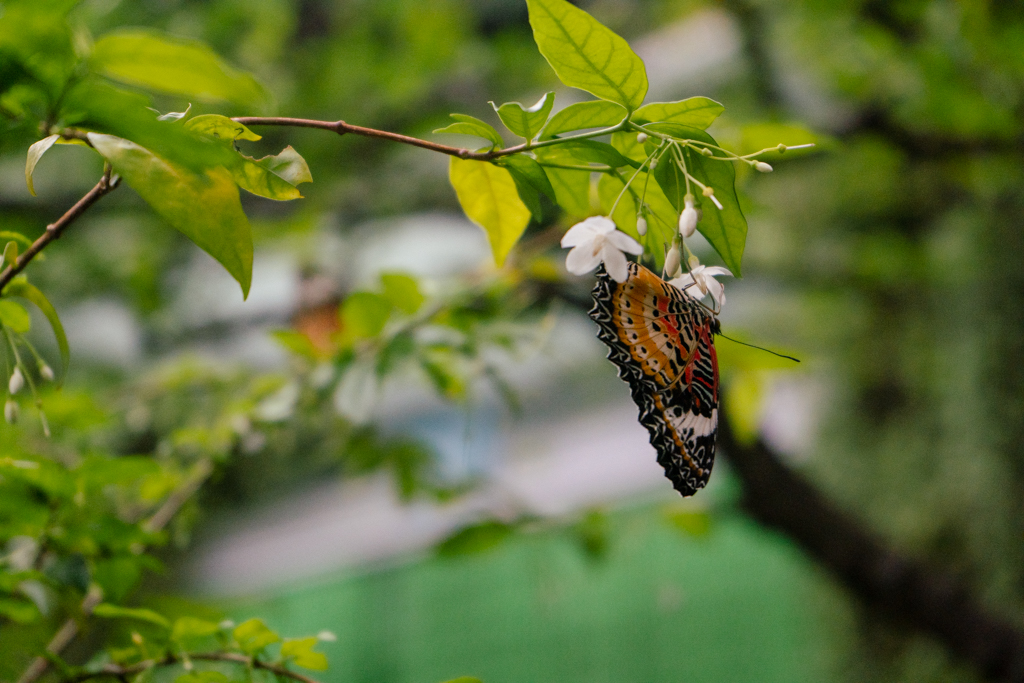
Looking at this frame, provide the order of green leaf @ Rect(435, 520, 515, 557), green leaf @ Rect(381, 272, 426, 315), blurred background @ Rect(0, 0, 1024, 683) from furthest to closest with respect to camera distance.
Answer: blurred background @ Rect(0, 0, 1024, 683) < green leaf @ Rect(435, 520, 515, 557) < green leaf @ Rect(381, 272, 426, 315)

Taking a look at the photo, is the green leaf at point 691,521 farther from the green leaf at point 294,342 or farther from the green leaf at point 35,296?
the green leaf at point 35,296

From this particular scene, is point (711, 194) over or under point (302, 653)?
over

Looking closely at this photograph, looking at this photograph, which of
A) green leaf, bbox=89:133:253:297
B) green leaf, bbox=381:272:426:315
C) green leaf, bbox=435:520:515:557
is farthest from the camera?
green leaf, bbox=435:520:515:557

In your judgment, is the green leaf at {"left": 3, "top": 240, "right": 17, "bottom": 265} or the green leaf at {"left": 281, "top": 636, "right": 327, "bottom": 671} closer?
the green leaf at {"left": 3, "top": 240, "right": 17, "bottom": 265}

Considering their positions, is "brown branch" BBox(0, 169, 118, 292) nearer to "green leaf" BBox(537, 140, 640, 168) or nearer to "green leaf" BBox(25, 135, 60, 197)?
"green leaf" BBox(25, 135, 60, 197)

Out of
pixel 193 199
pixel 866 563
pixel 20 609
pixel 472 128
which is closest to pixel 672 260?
pixel 472 128

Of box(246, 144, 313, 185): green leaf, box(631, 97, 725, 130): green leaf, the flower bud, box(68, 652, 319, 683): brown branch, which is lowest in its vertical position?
box(68, 652, 319, 683): brown branch

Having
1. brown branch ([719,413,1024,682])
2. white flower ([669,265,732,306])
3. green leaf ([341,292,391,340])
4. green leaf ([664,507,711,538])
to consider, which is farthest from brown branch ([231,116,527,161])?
brown branch ([719,413,1024,682])

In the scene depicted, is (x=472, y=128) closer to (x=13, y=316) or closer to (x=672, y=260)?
(x=672, y=260)
